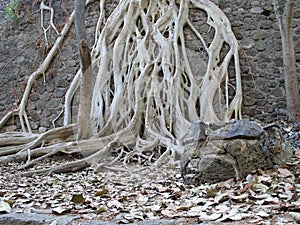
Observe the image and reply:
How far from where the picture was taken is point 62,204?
1.75m

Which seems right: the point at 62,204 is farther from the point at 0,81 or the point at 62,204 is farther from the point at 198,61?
the point at 0,81

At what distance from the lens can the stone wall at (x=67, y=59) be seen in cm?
386

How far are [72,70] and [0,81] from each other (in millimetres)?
1150

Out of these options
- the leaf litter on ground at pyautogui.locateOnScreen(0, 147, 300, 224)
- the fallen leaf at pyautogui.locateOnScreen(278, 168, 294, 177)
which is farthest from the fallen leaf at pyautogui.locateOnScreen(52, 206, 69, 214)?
the fallen leaf at pyautogui.locateOnScreen(278, 168, 294, 177)

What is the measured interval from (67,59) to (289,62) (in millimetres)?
2679

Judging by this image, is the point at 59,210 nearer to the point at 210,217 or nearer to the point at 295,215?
the point at 210,217

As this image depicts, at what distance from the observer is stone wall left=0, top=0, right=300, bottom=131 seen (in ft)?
12.7

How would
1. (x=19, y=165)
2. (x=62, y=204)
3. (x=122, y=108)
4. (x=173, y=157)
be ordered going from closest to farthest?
(x=62, y=204)
(x=173, y=157)
(x=19, y=165)
(x=122, y=108)

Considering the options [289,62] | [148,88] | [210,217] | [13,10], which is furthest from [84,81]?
[13,10]

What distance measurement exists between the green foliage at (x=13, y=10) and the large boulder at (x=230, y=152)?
3906 millimetres

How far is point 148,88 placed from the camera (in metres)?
3.62

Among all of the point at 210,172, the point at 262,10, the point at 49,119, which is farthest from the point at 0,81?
the point at 210,172

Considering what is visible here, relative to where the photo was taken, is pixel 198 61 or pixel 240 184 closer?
pixel 240 184

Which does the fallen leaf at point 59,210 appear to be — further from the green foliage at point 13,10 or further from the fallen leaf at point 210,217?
the green foliage at point 13,10
